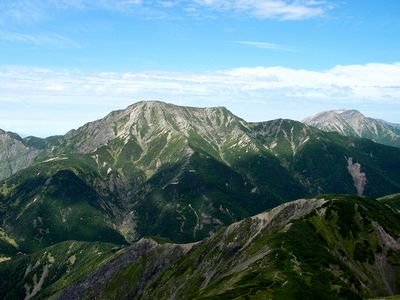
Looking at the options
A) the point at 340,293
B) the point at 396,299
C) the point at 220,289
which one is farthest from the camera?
the point at 220,289

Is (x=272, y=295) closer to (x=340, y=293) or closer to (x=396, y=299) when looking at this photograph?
(x=340, y=293)

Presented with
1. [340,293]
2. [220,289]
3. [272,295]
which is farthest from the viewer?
[220,289]

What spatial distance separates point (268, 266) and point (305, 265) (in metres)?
15.6

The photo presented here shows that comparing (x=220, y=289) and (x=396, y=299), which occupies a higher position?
(x=396, y=299)

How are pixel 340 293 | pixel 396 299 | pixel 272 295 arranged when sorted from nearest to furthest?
pixel 396 299
pixel 272 295
pixel 340 293

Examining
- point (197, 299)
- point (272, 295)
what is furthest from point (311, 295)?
point (197, 299)

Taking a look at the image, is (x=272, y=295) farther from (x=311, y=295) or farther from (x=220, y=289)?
(x=220, y=289)

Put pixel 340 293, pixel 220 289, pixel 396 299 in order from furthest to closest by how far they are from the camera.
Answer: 1. pixel 220 289
2. pixel 340 293
3. pixel 396 299

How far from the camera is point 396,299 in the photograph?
146625 millimetres

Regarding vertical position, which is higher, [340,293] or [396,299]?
[396,299]

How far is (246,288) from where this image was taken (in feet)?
579

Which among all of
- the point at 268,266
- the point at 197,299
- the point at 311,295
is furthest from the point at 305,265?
the point at 197,299

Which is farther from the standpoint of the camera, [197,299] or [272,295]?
[197,299]

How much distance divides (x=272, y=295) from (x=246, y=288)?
11543mm
